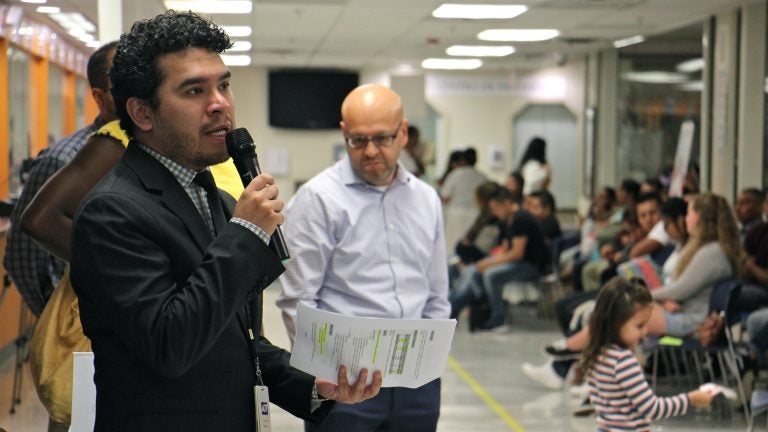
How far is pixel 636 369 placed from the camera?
17.6 feet

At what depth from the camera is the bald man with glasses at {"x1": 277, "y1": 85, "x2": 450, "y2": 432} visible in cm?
340

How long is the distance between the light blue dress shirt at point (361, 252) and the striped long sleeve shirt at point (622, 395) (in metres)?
1.98

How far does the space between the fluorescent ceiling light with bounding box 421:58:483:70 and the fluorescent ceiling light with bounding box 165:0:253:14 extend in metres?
6.98

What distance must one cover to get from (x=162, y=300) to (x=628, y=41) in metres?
14.9

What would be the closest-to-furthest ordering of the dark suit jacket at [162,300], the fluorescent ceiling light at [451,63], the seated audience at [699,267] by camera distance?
the dark suit jacket at [162,300] < the seated audience at [699,267] < the fluorescent ceiling light at [451,63]

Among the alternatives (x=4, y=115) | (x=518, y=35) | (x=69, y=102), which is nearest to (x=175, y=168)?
(x=4, y=115)

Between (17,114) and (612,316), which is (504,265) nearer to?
(17,114)

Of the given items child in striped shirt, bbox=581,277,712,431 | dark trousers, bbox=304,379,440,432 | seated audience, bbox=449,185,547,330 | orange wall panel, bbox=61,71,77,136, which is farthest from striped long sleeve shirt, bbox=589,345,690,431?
orange wall panel, bbox=61,71,77,136

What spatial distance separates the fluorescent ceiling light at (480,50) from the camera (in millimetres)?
16391

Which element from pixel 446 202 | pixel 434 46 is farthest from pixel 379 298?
pixel 434 46

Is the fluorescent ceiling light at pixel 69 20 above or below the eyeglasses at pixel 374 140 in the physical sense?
above

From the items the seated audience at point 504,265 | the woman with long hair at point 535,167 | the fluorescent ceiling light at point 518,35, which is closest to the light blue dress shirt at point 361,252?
the seated audience at point 504,265

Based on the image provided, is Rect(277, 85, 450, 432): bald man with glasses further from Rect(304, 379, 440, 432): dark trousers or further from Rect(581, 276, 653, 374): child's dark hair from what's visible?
Rect(581, 276, 653, 374): child's dark hair

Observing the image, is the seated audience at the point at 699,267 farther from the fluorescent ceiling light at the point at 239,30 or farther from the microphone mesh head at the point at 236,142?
the fluorescent ceiling light at the point at 239,30
